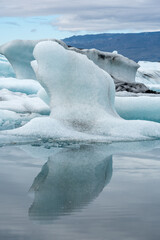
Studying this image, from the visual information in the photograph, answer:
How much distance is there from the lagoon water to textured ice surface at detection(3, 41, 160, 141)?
1.42 meters

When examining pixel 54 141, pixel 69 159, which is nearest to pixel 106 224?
pixel 69 159

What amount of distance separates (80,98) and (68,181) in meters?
3.72

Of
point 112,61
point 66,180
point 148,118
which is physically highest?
point 66,180

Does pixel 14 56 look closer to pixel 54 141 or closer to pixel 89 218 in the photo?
pixel 54 141

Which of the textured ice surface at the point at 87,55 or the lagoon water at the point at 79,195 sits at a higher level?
the lagoon water at the point at 79,195

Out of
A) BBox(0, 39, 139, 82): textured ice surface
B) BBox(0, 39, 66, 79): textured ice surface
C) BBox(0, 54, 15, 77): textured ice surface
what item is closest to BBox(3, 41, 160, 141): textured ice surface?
BBox(0, 39, 66, 79): textured ice surface

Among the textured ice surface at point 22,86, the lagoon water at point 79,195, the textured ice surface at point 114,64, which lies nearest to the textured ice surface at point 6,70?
the textured ice surface at point 22,86

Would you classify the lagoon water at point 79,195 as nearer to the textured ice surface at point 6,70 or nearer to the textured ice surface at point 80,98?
the textured ice surface at point 80,98

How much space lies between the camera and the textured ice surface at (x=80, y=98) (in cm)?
708

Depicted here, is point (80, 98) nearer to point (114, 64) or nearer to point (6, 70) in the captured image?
point (114, 64)

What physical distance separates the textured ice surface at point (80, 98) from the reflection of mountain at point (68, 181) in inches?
61.0

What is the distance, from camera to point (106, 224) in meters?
2.78

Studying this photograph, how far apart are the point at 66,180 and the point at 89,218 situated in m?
1.09

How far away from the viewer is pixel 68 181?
3920 millimetres
